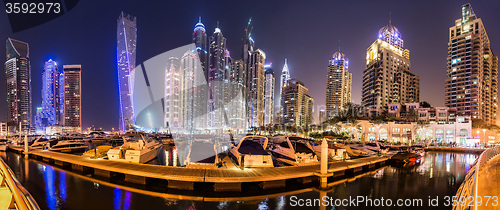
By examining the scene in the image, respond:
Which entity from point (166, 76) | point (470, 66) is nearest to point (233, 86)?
point (166, 76)

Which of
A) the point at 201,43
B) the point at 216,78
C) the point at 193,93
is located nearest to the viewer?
the point at 193,93

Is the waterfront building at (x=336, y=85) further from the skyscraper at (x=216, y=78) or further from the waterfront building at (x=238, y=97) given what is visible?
the skyscraper at (x=216, y=78)

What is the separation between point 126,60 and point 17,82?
55491 millimetres

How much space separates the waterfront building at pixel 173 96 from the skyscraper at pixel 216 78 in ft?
72.0

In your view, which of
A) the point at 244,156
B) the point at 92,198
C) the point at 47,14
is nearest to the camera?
the point at 47,14

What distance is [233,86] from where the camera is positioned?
16112 cm

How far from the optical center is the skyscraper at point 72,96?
128750 mm

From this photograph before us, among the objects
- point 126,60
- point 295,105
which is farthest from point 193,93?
point 295,105

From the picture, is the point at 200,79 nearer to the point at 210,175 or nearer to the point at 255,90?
the point at 255,90

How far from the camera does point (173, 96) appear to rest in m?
134

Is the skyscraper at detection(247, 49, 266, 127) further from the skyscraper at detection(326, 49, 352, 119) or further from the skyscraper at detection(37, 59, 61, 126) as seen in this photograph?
the skyscraper at detection(37, 59, 61, 126)

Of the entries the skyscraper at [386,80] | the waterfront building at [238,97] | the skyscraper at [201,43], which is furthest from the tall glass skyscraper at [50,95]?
the skyscraper at [386,80]

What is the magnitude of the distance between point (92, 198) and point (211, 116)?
14390 centimetres

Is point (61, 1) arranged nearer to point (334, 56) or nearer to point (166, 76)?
point (166, 76)
